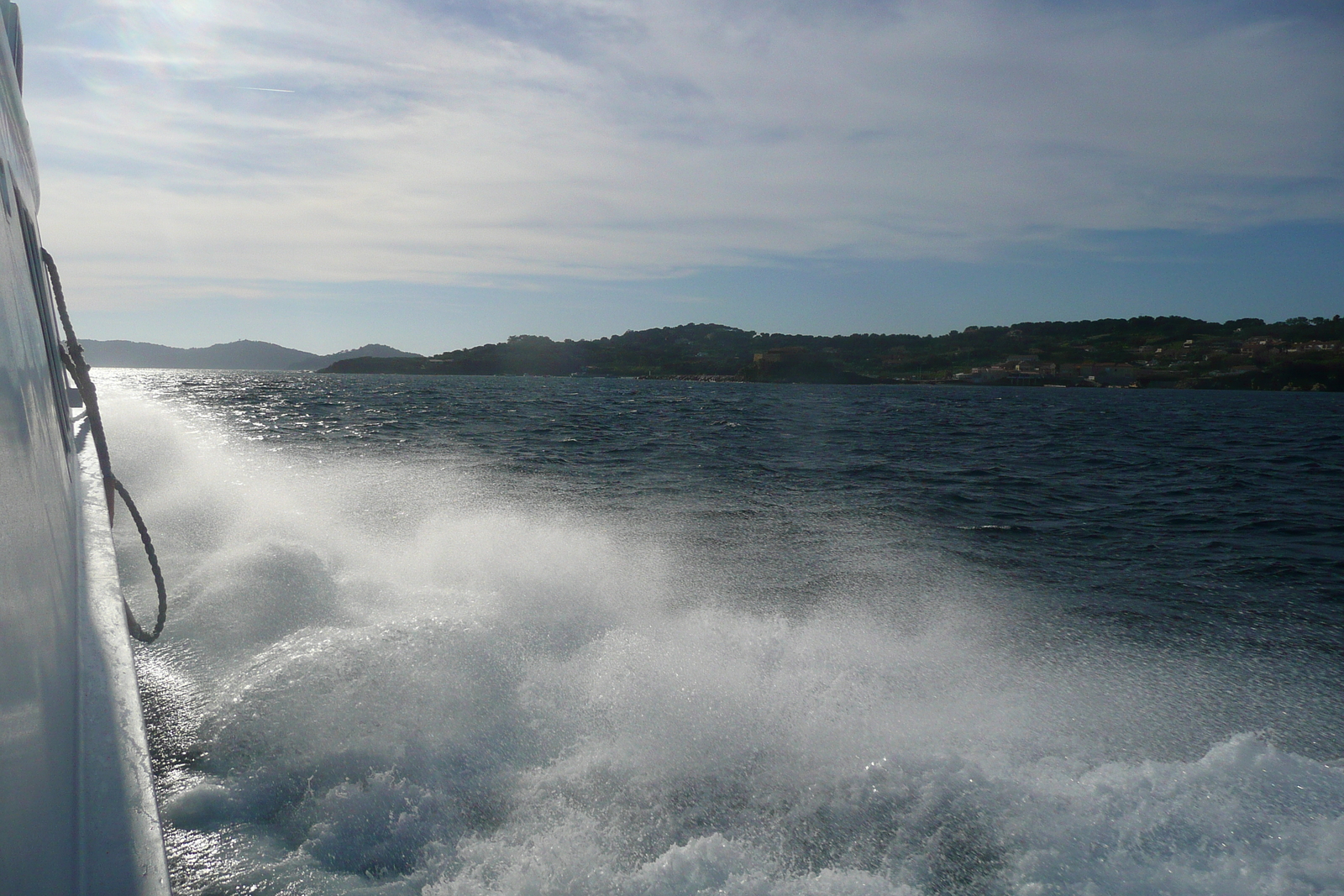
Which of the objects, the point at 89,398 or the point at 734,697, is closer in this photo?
the point at 89,398

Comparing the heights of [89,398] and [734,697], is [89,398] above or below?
above

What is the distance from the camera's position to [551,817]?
144 inches

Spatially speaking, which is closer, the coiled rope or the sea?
the sea

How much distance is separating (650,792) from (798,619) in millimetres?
2813

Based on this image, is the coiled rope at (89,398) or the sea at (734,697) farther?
the coiled rope at (89,398)

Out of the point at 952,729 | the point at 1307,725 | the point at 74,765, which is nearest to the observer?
the point at 74,765

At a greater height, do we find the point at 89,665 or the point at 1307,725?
the point at 89,665

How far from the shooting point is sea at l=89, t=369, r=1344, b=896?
3.39 meters

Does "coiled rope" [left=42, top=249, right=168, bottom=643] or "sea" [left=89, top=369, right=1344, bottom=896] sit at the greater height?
"coiled rope" [left=42, top=249, right=168, bottom=643]

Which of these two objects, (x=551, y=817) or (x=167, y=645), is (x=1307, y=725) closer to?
(x=551, y=817)

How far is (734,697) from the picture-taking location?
4.78 m

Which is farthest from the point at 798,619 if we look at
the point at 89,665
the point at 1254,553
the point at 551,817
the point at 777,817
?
the point at 1254,553

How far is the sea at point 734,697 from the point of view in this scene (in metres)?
3.39

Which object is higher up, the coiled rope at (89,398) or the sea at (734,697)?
the coiled rope at (89,398)
